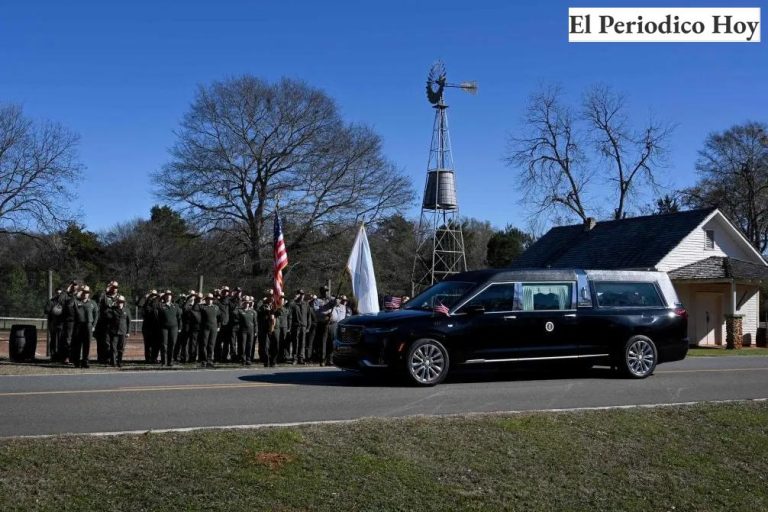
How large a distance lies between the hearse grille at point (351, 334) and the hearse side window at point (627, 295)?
13.9 feet

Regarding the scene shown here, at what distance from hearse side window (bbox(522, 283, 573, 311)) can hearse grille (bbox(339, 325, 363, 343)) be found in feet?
9.13


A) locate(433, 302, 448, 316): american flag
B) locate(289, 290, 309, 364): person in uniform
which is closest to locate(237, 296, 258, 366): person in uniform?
locate(289, 290, 309, 364): person in uniform

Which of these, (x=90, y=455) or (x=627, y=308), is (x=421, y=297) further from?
(x=90, y=455)

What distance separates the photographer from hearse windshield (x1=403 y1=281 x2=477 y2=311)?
14.1 m

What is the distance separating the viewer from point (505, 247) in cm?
7669

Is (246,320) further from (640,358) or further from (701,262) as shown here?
(701,262)

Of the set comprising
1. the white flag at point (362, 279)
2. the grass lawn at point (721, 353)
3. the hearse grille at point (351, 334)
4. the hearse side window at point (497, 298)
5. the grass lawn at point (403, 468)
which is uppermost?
the white flag at point (362, 279)

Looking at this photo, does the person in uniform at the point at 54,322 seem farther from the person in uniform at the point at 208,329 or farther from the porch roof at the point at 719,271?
the porch roof at the point at 719,271

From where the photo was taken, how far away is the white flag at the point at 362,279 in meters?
20.2

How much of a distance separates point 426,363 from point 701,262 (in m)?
26.3

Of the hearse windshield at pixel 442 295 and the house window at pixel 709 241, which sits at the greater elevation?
the house window at pixel 709 241

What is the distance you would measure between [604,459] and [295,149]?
3841 centimetres

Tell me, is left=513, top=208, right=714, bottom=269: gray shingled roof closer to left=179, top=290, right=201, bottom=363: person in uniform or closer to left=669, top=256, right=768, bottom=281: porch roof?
left=669, top=256, right=768, bottom=281: porch roof

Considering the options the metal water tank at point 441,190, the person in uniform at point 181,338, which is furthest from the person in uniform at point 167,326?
the metal water tank at point 441,190
